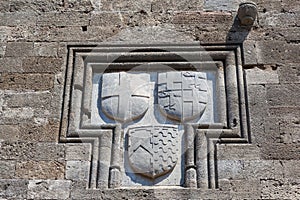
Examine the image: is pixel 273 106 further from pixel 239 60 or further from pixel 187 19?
pixel 187 19

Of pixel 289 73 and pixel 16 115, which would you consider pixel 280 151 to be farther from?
pixel 16 115

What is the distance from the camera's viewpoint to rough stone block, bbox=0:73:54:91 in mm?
4562

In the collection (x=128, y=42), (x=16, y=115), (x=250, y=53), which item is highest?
(x=128, y=42)

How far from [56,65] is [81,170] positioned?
99 centimetres

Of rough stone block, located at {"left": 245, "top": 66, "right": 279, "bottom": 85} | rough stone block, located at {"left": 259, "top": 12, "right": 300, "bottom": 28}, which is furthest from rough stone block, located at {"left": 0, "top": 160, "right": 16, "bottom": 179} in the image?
rough stone block, located at {"left": 259, "top": 12, "right": 300, "bottom": 28}

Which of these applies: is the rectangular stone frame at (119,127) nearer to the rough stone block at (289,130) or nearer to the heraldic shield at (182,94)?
the heraldic shield at (182,94)

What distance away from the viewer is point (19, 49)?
15.7 ft

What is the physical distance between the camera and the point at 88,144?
424cm

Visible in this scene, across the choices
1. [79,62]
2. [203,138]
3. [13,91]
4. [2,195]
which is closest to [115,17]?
[79,62]

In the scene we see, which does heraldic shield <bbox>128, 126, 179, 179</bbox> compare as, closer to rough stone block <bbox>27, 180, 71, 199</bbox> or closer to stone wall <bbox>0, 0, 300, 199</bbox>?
stone wall <bbox>0, 0, 300, 199</bbox>

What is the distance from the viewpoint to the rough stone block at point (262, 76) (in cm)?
451

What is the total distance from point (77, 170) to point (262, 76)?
5.27 feet

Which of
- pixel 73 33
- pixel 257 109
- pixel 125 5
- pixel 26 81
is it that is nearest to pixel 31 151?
pixel 26 81

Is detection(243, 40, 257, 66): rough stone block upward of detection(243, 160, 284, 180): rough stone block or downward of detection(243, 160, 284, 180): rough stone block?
upward
